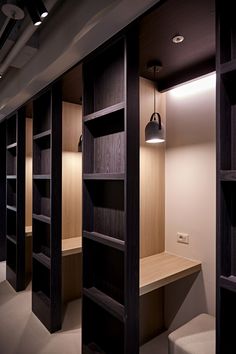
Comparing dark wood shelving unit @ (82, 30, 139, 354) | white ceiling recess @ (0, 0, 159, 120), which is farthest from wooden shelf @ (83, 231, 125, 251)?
white ceiling recess @ (0, 0, 159, 120)

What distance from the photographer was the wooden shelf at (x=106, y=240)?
1.62m

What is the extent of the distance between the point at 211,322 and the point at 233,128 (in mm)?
1582

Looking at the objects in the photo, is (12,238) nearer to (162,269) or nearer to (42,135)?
(42,135)

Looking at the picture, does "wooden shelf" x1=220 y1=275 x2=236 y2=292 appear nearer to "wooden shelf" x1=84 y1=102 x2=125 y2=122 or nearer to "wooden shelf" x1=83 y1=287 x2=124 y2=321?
"wooden shelf" x1=83 y1=287 x2=124 y2=321

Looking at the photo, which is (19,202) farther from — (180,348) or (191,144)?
(180,348)

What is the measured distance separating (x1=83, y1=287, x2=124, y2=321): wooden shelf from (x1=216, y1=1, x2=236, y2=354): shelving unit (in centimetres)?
71

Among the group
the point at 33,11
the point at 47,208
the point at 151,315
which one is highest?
the point at 33,11

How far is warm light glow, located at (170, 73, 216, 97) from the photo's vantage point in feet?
7.09

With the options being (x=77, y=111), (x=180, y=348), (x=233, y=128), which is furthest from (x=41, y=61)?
(x=180, y=348)

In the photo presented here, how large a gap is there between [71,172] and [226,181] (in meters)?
2.35

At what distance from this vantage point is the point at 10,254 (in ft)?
12.5

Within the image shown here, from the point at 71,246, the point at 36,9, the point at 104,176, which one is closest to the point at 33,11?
the point at 36,9

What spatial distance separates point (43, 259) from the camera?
8.70ft

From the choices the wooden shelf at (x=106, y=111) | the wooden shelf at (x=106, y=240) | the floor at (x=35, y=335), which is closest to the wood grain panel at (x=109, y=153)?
the wooden shelf at (x=106, y=111)
